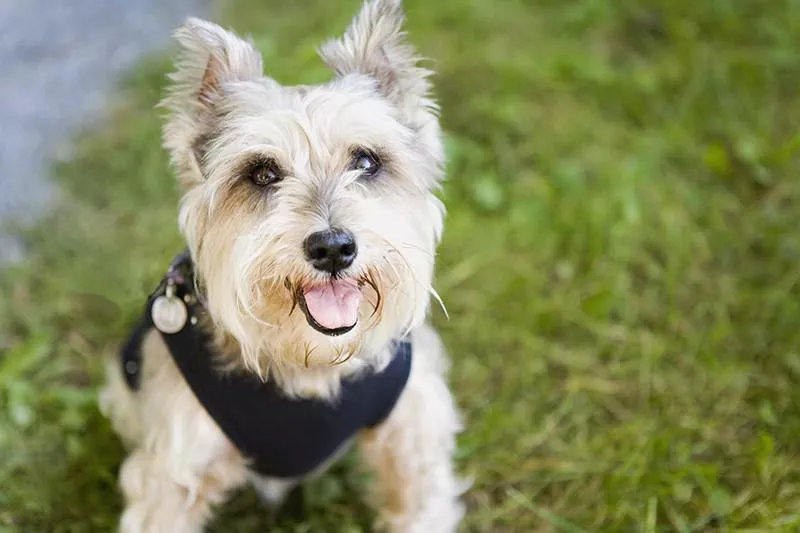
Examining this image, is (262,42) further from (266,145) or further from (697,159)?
(266,145)

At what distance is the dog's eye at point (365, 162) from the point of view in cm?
234

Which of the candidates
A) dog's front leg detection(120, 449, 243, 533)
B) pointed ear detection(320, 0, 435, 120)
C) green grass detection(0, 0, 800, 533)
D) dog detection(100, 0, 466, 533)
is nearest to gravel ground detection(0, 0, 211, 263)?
green grass detection(0, 0, 800, 533)

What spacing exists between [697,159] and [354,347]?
2.64 metres

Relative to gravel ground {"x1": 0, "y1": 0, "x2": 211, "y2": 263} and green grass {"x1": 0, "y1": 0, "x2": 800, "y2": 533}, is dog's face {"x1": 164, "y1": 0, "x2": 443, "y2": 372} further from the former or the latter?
gravel ground {"x1": 0, "y1": 0, "x2": 211, "y2": 263}

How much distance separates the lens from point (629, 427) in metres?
3.32

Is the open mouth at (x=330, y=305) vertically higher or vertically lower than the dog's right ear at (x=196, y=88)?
lower

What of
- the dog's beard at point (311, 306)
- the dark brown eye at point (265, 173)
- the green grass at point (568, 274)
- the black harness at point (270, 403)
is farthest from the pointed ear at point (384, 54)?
the green grass at point (568, 274)

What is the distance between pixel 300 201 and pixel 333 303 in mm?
253

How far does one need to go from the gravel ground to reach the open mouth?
86.6 inches

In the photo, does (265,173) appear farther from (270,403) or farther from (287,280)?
(270,403)

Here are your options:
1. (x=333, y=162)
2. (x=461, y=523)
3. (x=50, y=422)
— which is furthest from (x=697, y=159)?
(x=50, y=422)

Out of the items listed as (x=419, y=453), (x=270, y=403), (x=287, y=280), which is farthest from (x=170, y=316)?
(x=419, y=453)

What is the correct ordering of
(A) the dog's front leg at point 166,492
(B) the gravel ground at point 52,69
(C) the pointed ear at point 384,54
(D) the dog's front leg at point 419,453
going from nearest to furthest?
1. (C) the pointed ear at point 384,54
2. (A) the dog's front leg at point 166,492
3. (D) the dog's front leg at point 419,453
4. (B) the gravel ground at point 52,69

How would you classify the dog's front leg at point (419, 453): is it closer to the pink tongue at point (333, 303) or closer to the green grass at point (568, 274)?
the green grass at point (568, 274)
